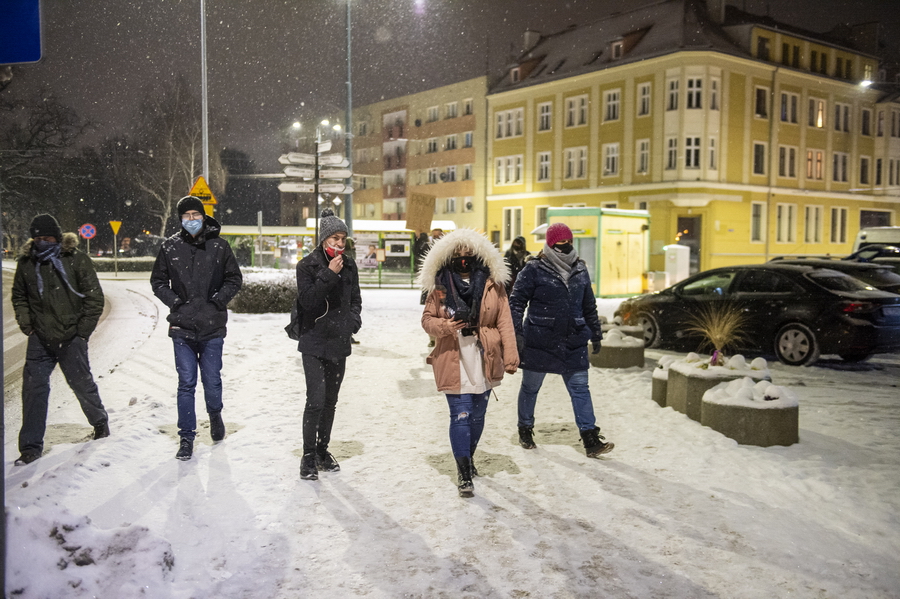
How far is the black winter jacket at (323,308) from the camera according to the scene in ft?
17.9

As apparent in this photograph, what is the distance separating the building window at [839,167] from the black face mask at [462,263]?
150ft

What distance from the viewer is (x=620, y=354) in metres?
10.6

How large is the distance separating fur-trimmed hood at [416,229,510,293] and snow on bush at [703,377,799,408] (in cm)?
272

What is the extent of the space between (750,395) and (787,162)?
3971cm

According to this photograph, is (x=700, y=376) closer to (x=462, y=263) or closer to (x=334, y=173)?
(x=462, y=263)

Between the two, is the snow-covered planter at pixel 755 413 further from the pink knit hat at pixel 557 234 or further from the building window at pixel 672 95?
the building window at pixel 672 95

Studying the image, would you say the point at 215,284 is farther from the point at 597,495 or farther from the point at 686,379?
the point at 686,379

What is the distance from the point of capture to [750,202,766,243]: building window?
40.8 metres

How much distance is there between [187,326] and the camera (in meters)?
6.02

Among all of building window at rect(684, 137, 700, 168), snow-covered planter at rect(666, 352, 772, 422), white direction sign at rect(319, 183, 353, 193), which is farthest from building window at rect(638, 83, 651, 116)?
snow-covered planter at rect(666, 352, 772, 422)

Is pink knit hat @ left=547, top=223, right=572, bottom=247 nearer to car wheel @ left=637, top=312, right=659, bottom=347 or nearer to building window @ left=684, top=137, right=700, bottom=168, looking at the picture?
car wheel @ left=637, top=312, right=659, bottom=347

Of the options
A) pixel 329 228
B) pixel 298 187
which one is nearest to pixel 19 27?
pixel 329 228

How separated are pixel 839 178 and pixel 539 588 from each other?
48093mm

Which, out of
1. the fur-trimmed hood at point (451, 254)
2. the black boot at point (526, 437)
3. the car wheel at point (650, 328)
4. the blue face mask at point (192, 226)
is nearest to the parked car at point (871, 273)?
the car wheel at point (650, 328)
